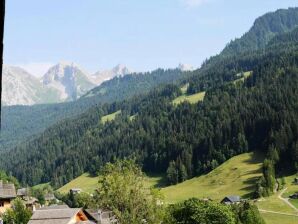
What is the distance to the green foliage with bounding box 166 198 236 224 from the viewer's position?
81.2 m

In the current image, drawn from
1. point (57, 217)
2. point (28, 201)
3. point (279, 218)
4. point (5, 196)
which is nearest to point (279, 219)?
point (279, 218)

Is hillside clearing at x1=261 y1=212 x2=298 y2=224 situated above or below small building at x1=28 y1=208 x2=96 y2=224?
below

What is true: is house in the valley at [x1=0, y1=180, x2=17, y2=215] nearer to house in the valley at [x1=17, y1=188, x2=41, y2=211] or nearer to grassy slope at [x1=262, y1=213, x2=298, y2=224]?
house in the valley at [x1=17, y1=188, x2=41, y2=211]

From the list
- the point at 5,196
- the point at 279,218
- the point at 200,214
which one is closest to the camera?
the point at 200,214

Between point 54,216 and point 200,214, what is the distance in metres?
21.5

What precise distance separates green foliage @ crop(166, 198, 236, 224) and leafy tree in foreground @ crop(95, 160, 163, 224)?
34.0 ft

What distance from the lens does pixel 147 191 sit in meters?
77.7

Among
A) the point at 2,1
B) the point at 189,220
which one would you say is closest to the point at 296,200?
the point at 189,220

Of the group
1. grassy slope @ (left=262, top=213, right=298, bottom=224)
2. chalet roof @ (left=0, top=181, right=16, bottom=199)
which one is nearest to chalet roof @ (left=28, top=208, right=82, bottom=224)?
chalet roof @ (left=0, top=181, right=16, bottom=199)

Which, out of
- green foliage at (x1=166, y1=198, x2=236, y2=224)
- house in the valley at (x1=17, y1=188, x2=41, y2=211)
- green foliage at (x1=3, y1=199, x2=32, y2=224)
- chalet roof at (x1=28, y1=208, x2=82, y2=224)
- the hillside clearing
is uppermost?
chalet roof at (x1=28, y1=208, x2=82, y2=224)

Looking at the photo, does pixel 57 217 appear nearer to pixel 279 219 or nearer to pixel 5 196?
pixel 5 196

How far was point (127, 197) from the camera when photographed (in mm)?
71500

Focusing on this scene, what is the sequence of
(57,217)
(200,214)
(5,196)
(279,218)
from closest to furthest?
(57,217)
(200,214)
(5,196)
(279,218)

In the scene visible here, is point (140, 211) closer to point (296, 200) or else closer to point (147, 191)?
point (147, 191)
